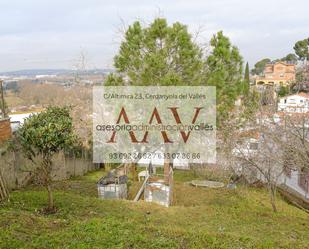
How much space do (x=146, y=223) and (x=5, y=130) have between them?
459 cm

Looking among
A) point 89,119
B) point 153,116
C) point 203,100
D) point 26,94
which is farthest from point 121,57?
point 26,94

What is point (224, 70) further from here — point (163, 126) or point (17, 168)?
point (17, 168)

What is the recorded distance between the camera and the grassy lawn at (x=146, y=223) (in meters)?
4.44

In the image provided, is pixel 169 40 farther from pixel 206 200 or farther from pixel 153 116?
pixel 206 200

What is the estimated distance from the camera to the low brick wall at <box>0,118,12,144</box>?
25.5ft

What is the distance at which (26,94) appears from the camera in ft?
66.8

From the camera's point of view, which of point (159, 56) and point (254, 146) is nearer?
point (159, 56)

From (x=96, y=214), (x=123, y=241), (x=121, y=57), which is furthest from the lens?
(x=121, y=57)

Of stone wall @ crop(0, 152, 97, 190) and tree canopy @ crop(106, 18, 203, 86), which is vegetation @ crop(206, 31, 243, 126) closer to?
tree canopy @ crop(106, 18, 203, 86)

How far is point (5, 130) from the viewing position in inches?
314

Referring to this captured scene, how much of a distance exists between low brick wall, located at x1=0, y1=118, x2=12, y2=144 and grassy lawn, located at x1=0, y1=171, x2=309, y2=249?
1.48 meters

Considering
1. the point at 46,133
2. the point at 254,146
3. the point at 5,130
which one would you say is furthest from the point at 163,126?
the point at 5,130

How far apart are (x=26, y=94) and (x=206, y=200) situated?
15575 millimetres

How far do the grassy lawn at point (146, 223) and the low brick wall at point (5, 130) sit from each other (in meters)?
1.48
